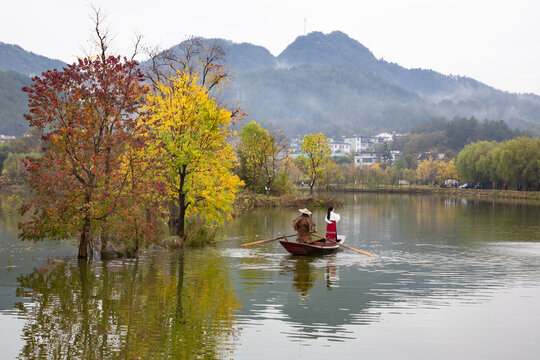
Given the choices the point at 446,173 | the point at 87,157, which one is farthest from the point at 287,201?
the point at 446,173

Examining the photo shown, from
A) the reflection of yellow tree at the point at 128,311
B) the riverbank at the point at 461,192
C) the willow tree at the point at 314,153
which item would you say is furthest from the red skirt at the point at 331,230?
the riverbank at the point at 461,192

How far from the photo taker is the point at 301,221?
3142cm

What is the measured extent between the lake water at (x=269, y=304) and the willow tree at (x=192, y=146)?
3204 millimetres

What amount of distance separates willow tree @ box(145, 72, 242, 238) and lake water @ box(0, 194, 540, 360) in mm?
3204

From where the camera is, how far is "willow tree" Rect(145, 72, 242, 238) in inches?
1298

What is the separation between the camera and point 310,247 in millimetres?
30578

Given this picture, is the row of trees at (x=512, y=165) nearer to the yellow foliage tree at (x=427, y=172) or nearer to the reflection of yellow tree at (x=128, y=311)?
the yellow foliage tree at (x=427, y=172)

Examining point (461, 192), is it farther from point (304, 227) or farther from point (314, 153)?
point (304, 227)

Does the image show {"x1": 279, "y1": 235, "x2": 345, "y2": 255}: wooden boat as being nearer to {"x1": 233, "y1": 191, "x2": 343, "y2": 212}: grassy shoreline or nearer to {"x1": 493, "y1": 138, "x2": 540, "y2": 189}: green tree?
{"x1": 233, "y1": 191, "x2": 343, "y2": 212}: grassy shoreline

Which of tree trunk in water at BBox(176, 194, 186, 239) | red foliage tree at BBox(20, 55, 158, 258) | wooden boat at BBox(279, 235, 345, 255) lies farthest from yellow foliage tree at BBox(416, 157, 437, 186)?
red foliage tree at BBox(20, 55, 158, 258)

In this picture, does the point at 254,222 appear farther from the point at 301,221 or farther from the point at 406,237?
the point at 301,221

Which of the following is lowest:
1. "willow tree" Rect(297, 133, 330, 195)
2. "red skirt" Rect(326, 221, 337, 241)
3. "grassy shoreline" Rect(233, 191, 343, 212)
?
"red skirt" Rect(326, 221, 337, 241)

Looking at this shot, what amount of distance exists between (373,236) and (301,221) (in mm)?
13235

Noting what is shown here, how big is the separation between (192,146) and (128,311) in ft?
52.3
